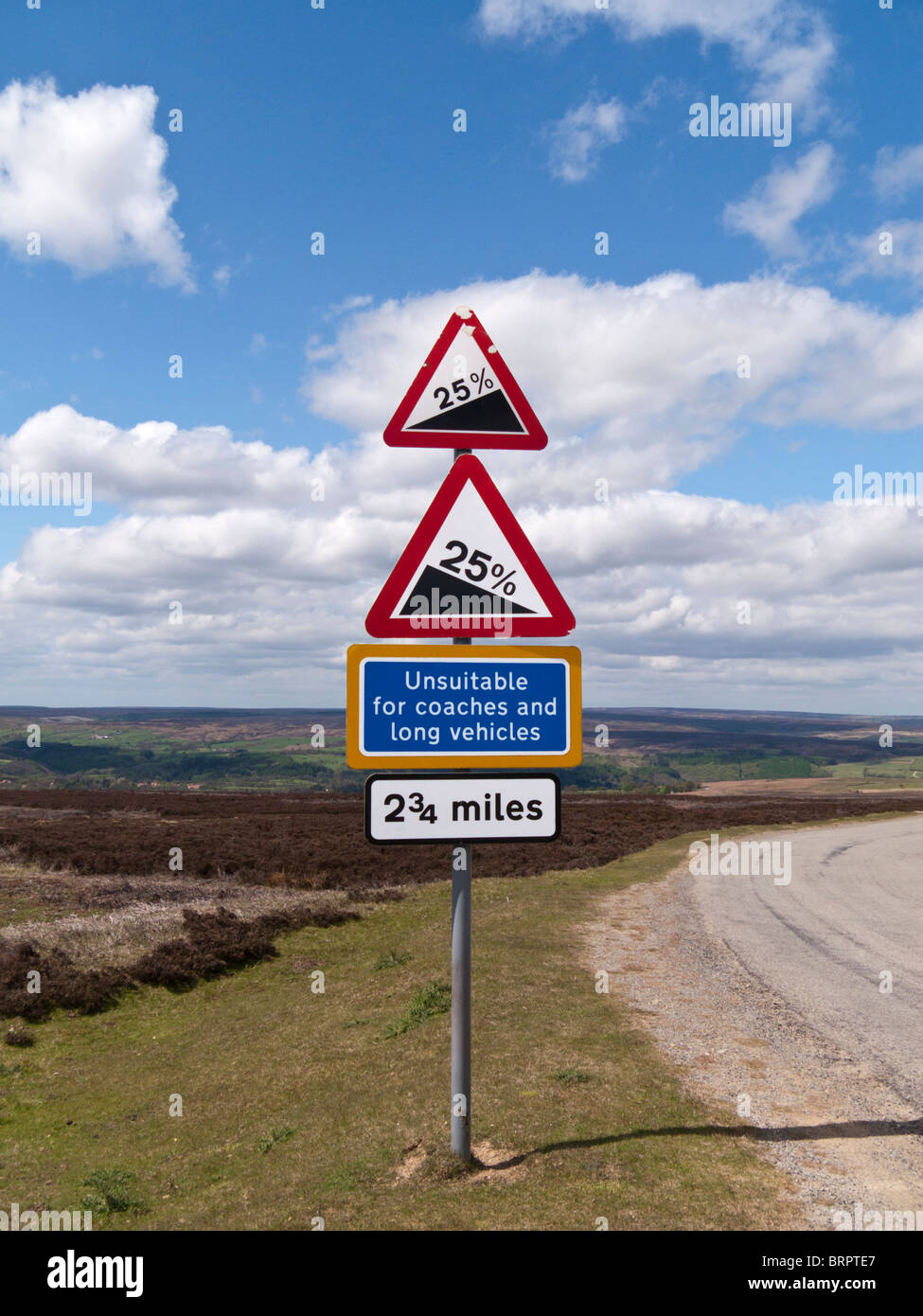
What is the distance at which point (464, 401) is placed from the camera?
4531 mm

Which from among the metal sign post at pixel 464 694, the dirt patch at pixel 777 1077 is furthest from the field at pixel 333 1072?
the metal sign post at pixel 464 694

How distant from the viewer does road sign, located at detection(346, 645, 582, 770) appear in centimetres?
427

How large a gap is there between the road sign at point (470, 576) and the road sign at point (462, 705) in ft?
0.42

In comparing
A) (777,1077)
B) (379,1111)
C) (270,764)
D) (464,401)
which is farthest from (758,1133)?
(270,764)

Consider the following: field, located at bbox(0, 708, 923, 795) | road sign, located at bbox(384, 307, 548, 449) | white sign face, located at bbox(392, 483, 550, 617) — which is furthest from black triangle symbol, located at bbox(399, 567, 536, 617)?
field, located at bbox(0, 708, 923, 795)

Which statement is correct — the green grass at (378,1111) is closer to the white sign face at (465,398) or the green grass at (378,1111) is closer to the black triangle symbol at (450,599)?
the black triangle symbol at (450,599)

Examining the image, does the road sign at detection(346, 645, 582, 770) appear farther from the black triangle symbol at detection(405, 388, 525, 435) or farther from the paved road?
the paved road

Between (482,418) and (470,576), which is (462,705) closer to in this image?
(470,576)

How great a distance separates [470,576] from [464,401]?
1058 mm

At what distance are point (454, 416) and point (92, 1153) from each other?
7.67 m

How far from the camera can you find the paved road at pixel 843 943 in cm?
788
